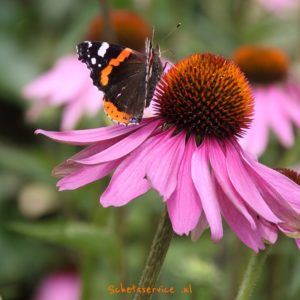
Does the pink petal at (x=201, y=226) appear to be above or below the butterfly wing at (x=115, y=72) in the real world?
below

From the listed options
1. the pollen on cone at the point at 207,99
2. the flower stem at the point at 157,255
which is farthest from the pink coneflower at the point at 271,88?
the flower stem at the point at 157,255

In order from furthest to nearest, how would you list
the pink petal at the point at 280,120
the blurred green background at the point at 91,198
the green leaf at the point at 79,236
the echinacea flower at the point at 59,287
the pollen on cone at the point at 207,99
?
the echinacea flower at the point at 59,287 → the pink petal at the point at 280,120 → the blurred green background at the point at 91,198 → the green leaf at the point at 79,236 → the pollen on cone at the point at 207,99

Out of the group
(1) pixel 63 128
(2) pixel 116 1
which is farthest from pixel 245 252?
(2) pixel 116 1

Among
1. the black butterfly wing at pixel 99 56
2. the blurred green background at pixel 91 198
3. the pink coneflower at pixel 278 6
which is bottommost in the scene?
the blurred green background at pixel 91 198

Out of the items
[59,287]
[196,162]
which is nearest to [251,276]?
[196,162]

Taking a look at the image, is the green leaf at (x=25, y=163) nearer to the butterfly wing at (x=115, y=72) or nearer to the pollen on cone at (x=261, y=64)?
the pollen on cone at (x=261, y=64)

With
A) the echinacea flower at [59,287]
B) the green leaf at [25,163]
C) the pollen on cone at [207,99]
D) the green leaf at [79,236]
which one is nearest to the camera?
the pollen on cone at [207,99]

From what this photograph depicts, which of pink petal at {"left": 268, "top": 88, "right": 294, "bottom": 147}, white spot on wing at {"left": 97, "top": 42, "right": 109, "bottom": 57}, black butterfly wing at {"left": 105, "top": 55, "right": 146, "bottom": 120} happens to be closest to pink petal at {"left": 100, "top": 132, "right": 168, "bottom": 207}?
black butterfly wing at {"left": 105, "top": 55, "right": 146, "bottom": 120}

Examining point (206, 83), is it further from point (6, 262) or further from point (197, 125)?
point (6, 262)
